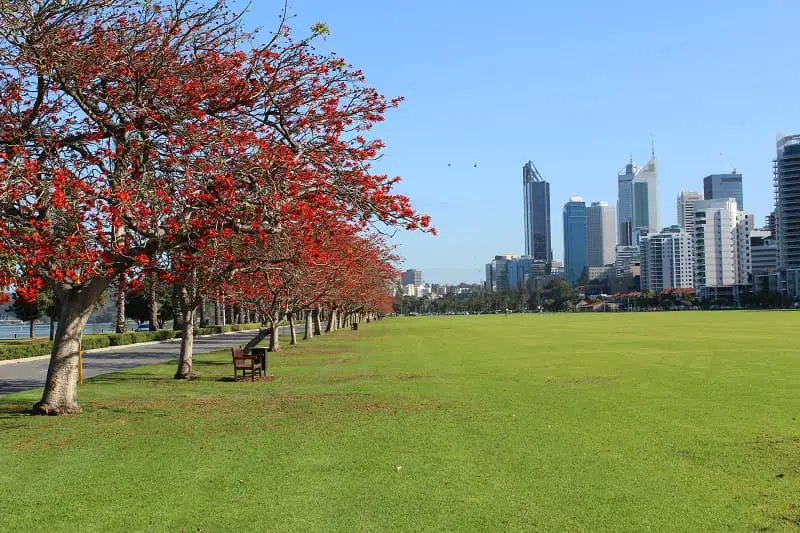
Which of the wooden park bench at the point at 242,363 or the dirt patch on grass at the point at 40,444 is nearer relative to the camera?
the dirt patch on grass at the point at 40,444

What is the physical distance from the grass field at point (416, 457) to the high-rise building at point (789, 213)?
16673cm

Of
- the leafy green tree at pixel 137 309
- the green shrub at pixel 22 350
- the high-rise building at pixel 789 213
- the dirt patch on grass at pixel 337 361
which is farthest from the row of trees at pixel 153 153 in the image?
the high-rise building at pixel 789 213

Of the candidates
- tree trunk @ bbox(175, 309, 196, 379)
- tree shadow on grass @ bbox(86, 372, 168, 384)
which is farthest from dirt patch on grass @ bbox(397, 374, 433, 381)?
tree shadow on grass @ bbox(86, 372, 168, 384)

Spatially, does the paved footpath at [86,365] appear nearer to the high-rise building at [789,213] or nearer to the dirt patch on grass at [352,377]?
the dirt patch on grass at [352,377]

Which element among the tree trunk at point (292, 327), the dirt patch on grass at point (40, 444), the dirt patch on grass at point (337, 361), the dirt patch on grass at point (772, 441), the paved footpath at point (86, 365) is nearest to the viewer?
the dirt patch on grass at point (772, 441)

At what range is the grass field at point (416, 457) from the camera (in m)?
6.99

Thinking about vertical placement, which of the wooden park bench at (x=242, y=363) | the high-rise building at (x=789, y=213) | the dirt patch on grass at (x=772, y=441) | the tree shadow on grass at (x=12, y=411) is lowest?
the tree shadow on grass at (x=12, y=411)

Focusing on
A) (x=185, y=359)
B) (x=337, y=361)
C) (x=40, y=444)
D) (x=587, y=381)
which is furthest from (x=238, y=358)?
(x=40, y=444)

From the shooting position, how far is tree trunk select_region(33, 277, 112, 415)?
13.8 meters

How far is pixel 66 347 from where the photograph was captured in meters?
13.8

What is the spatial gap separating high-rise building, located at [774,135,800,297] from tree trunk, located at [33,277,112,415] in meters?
174

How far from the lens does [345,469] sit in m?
8.76

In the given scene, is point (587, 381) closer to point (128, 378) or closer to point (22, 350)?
point (128, 378)

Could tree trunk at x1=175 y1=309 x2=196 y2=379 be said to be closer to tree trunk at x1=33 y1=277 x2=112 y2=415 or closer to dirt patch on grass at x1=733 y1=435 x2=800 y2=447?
tree trunk at x1=33 y1=277 x2=112 y2=415
